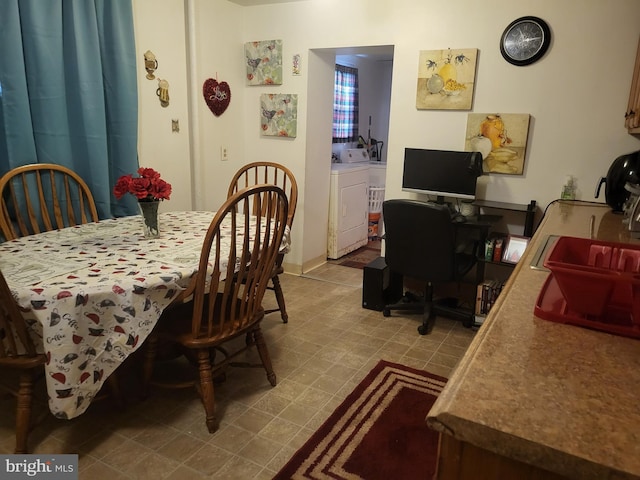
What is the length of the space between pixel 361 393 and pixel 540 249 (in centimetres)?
108

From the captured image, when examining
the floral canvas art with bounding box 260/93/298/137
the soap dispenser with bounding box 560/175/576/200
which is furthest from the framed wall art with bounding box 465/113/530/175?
the floral canvas art with bounding box 260/93/298/137

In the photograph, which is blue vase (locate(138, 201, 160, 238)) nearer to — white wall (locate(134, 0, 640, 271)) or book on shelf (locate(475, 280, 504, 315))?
white wall (locate(134, 0, 640, 271))

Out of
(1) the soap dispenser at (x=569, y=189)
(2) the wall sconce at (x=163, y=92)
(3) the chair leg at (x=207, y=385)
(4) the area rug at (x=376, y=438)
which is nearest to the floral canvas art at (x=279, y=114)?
(2) the wall sconce at (x=163, y=92)

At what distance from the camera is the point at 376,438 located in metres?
1.88

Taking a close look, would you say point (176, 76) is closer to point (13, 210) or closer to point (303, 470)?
point (13, 210)

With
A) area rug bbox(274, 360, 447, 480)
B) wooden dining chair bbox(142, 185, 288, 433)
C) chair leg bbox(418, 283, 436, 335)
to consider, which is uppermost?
wooden dining chair bbox(142, 185, 288, 433)

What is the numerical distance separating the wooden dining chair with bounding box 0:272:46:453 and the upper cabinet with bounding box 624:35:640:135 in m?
2.77

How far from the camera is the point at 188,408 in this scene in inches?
81.2

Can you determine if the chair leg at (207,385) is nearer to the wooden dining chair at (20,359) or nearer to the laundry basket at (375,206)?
the wooden dining chair at (20,359)

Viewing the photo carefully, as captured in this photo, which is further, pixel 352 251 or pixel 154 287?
pixel 352 251

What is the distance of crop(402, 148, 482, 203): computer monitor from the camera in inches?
117

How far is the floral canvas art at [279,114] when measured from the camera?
12.2 ft

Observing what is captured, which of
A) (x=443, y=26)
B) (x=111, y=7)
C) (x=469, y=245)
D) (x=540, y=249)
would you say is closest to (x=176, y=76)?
(x=111, y=7)

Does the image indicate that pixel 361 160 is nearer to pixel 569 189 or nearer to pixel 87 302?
pixel 569 189
